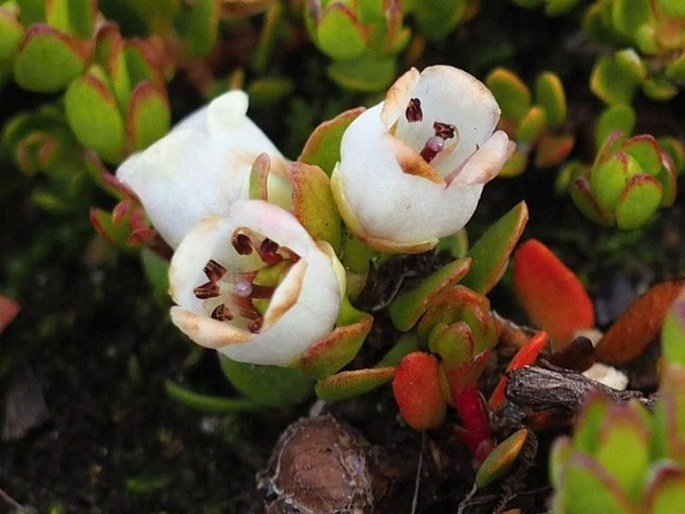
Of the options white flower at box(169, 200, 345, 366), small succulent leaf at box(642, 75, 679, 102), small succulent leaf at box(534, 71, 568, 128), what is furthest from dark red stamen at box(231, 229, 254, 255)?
small succulent leaf at box(642, 75, 679, 102)

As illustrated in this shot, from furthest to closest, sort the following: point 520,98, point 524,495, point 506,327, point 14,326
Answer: point 14,326, point 520,98, point 506,327, point 524,495

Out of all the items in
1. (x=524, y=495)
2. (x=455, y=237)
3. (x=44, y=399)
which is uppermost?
(x=455, y=237)

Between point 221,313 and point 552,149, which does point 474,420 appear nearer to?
point 221,313

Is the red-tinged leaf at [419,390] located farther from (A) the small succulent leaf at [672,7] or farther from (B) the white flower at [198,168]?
(A) the small succulent leaf at [672,7]

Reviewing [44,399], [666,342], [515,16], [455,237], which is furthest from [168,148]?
[515,16]

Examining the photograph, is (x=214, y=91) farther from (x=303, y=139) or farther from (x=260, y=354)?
(x=260, y=354)

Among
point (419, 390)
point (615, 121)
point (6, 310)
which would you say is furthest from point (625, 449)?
point (6, 310)

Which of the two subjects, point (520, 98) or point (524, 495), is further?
point (520, 98)
